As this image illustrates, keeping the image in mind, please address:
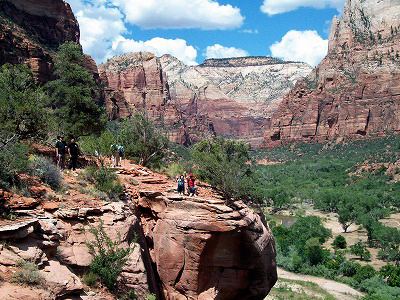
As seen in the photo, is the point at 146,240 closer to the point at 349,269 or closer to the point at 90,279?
the point at 90,279

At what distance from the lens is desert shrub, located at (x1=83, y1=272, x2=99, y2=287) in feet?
35.1

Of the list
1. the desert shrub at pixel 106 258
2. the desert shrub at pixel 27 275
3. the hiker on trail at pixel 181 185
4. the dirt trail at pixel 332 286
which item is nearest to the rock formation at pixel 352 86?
the dirt trail at pixel 332 286

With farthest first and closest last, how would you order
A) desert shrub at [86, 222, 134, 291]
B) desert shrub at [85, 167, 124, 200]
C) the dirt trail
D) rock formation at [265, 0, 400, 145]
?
rock formation at [265, 0, 400, 145]
the dirt trail
desert shrub at [85, 167, 124, 200]
desert shrub at [86, 222, 134, 291]

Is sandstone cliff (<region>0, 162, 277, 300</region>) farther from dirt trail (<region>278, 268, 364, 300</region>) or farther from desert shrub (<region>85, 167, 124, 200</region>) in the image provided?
dirt trail (<region>278, 268, 364, 300</region>)

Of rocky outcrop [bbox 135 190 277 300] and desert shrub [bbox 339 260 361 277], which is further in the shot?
desert shrub [bbox 339 260 361 277]

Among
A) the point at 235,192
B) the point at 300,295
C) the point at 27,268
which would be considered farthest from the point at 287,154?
the point at 27,268

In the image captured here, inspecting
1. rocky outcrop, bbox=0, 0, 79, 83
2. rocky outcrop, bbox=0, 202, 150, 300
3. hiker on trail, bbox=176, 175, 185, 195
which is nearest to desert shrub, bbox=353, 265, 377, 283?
hiker on trail, bbox=176, 175, 185, 195

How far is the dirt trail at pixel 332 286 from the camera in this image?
1213 inches

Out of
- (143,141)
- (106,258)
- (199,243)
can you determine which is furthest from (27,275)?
(143,141)

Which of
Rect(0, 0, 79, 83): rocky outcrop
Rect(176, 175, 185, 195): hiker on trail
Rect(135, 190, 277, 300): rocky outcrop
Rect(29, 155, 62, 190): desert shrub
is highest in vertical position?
Rect(0, 0, 79, 83): rocky outcrop

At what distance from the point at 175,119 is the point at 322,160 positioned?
51246 millimetres

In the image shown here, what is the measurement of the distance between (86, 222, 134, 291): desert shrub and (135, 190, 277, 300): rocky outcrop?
279cm

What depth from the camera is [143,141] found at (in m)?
24.4

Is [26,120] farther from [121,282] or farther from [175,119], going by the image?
[175,119]
